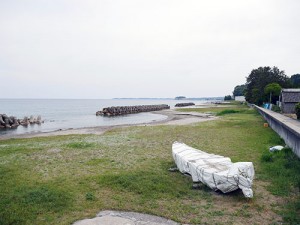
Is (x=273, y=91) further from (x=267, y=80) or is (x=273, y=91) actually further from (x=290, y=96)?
(x=290, y=96)

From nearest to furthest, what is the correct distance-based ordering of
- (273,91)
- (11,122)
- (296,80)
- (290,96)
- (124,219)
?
(124,219)
(290,96)
(11,122)
(273,91)
(296,80)

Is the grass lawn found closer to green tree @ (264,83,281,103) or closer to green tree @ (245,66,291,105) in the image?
green tree @ (264,83,281,103)

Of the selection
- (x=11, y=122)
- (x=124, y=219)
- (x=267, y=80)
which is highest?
(x=267, y=80)

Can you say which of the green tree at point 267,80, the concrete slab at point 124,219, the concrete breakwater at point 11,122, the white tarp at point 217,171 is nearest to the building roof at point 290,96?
the green tree at point 267,80

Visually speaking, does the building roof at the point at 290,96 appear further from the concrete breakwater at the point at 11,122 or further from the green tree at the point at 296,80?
the concrete breakwater at the point at 11,122

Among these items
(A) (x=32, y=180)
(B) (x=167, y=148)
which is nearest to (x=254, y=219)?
→ (A) (x=32, y=180)

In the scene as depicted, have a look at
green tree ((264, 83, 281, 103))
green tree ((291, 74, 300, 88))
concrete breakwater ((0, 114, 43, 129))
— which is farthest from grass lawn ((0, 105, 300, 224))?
green tree ((291, 74, 300, 88))

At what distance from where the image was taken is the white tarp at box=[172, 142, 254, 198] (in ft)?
28.0

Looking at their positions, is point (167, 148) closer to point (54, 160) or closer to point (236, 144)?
point (236, 144)

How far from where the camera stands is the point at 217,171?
9336 millimetres

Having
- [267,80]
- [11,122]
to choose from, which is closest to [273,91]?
[267,80]

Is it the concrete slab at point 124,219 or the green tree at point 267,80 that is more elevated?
the green tree at point 267,80

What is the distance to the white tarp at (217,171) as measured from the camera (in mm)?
8531

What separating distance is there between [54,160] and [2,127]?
34537 millimetres
